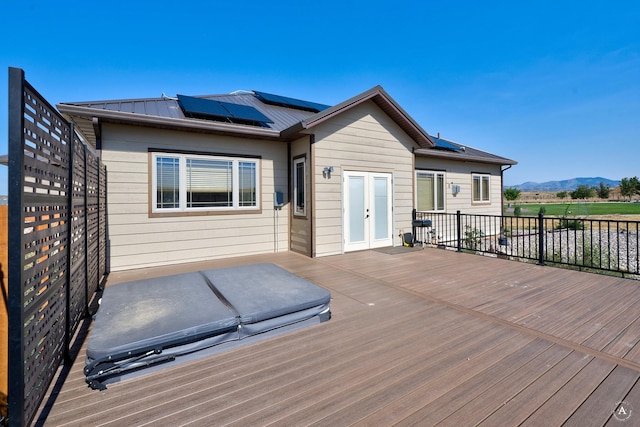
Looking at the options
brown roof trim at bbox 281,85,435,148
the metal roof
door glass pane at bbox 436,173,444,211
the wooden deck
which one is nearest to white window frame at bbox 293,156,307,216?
brown roof trim at bbox 281,85,435,148

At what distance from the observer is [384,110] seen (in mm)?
7141

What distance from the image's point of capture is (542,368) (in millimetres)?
2086

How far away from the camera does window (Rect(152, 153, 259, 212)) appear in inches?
218

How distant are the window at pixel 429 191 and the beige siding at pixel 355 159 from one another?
4.26 ft

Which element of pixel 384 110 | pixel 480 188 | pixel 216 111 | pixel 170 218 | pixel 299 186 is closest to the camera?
pixel 170 218

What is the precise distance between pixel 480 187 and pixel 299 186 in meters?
7.75

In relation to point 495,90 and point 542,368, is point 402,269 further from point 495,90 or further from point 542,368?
point 495,90

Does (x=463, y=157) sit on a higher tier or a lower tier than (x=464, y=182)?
higher

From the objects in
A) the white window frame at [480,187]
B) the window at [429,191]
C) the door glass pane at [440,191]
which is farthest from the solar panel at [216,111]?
the white window frame at [480,187]

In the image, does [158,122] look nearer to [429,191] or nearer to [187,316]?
[187,316]

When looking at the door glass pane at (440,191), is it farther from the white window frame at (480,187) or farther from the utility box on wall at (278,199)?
the utility box on wall at (278,199)

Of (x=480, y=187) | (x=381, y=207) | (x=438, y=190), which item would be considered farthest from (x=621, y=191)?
(x=381, y=207)

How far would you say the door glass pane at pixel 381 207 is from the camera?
7.07m
